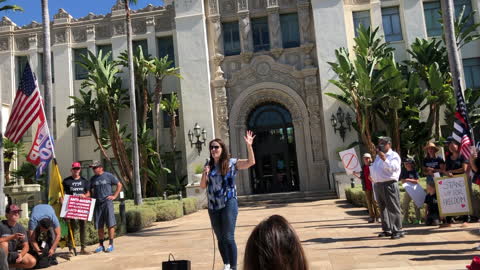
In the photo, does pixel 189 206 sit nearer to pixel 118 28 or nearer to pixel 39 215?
pixel 39 215

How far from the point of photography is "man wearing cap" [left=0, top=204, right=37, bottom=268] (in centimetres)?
648

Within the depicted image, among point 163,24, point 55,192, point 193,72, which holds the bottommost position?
point 55,192

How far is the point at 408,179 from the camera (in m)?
9.72

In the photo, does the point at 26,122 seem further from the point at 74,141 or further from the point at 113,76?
the point at 74,141

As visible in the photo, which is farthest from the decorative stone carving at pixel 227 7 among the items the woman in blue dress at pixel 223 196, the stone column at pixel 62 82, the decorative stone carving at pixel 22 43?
the woman in blue dress at pixel 223 196

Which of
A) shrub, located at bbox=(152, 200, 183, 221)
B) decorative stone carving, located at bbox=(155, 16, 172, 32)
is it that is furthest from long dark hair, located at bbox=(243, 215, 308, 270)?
decorative stone carving, located at bbox=(155, 16, 172, 32)

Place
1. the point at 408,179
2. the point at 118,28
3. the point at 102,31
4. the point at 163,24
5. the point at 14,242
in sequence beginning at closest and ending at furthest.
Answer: the point at 14,242 → the point at 408,179 → the point at 163,24 → the point at 118,28 → the point at 102,31

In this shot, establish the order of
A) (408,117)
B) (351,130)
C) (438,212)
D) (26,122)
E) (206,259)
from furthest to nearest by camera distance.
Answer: (351,130), (408,117), (26,122), (438,212), (206,259)

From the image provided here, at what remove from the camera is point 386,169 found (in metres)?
7.74

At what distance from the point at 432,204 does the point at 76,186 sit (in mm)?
8118

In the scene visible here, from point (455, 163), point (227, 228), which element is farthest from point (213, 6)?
point (227, 228)

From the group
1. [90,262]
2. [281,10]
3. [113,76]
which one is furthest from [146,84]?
[90,262]

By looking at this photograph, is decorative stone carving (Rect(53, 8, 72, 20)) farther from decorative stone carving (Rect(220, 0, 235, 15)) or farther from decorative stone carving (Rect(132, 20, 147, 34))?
decorative stone carving (Rect(220, 0, 235, 15))

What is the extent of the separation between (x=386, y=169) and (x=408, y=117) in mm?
13508
